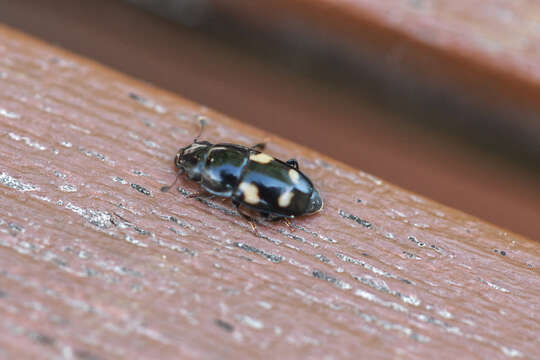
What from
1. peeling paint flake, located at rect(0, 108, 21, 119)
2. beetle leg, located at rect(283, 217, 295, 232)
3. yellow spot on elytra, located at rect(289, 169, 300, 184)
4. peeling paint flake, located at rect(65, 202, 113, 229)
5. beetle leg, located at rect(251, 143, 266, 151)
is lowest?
peeling paint flake, located at rect(65, 202, 113, 229)

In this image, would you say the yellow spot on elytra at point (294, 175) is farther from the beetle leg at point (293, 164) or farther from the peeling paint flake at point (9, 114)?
the peeling paint flake at point (9, 114)

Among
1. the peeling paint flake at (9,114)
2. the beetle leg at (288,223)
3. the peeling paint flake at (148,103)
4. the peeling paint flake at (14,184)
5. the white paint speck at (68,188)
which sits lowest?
the peeling paint flake at (14,184)

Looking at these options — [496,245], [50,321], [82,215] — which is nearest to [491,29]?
[496,245]

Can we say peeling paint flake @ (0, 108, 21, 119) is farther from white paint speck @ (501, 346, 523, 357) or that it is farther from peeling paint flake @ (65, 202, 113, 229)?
white paint speck @ (501, 346, 523, 357)

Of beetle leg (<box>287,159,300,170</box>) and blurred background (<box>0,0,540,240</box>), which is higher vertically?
blurred background (<box>0,0,540,240</box>)

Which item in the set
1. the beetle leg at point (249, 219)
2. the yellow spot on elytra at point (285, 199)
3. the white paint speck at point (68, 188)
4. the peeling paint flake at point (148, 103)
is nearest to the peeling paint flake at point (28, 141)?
the white paint speck at point (68, 188)

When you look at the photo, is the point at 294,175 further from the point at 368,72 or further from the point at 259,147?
the point at 368,72

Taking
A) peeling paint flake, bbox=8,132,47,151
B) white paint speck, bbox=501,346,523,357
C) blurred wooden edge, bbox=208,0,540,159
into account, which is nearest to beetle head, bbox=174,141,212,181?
peeling paint flake, bbox=8,132,47,151
